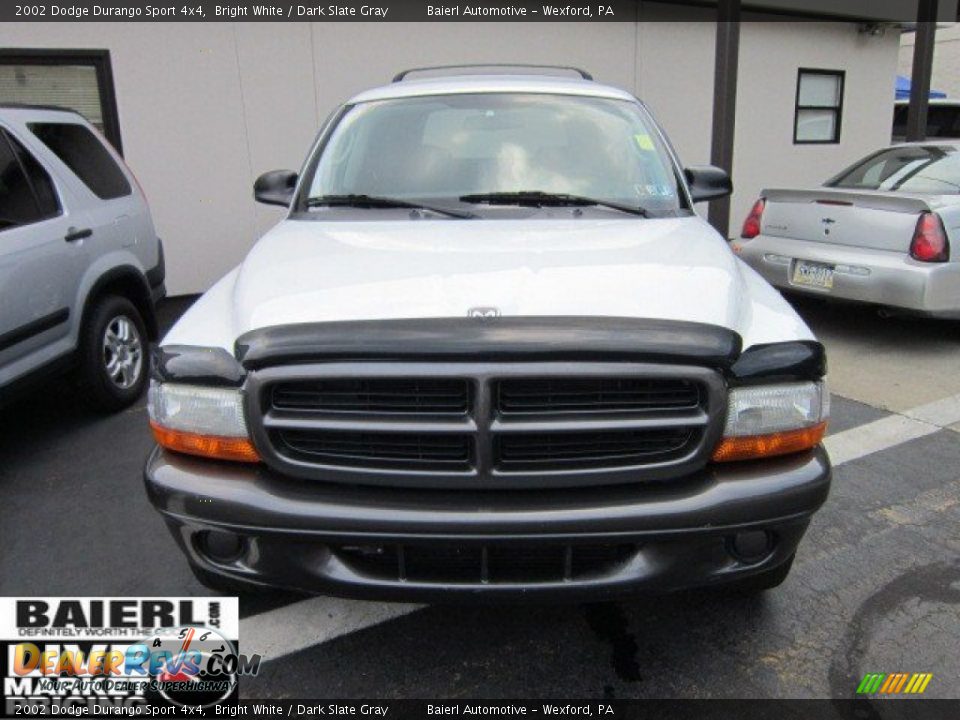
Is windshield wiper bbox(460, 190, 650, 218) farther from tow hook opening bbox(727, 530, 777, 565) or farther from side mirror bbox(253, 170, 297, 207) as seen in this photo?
tow hook opening bbox(727, 530, 777, 565)

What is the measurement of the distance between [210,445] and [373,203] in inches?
54.1

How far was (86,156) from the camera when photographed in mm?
4711

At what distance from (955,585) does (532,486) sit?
191 cm

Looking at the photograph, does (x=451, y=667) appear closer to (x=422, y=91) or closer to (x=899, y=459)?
(x=422, y=91)

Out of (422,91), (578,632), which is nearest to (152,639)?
(578,632)

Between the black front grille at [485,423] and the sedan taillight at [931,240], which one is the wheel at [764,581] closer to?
the black front grille at [485,423]

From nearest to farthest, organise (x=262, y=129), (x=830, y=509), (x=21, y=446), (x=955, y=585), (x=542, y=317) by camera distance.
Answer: (x=542, y=317), (x=955, y=585), (x=830, y=509), (x=21, y=446), (x=262, y=129)

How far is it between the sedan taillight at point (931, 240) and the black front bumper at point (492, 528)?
4.08m

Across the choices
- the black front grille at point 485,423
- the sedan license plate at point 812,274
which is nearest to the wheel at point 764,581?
the black front grille at point 485,423

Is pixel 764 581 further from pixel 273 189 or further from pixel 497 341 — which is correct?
pixel 273 189

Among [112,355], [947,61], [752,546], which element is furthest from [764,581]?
[947,61]

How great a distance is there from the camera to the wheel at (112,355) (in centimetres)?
446

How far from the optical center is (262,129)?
7.75 metres

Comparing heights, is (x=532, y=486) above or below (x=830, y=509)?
above
